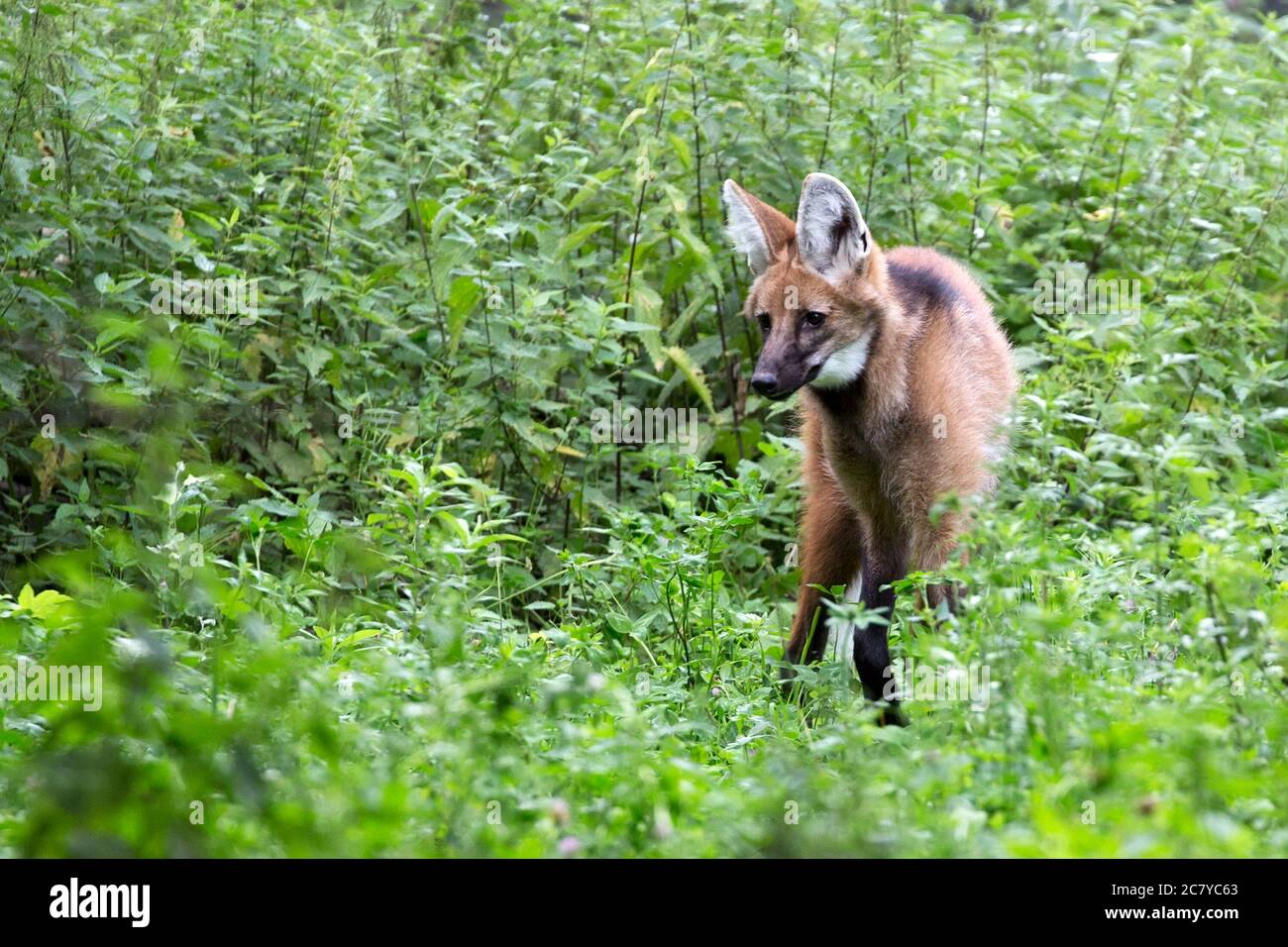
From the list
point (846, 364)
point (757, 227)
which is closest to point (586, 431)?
point (757, 227)

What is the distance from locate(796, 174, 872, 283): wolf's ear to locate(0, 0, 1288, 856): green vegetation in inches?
27.7

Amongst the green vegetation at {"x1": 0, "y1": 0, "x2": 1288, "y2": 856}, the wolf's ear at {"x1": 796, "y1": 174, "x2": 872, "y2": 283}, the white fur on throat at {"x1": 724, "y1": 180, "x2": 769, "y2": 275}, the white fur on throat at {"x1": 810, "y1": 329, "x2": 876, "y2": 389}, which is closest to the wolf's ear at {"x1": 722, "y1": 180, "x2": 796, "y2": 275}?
the white fur on throat at {"x1": 724, "y1": 180, "x2": 769, "y2": 275}

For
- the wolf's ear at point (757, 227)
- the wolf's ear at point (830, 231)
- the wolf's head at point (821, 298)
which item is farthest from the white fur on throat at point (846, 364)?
the wolf's ear at point (757, 227)

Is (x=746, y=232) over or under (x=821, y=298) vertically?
over

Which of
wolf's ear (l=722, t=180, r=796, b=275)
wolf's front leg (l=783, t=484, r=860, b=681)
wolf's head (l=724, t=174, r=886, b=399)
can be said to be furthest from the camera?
wolf's front leg (l=783, t=484, r=860, b=681)

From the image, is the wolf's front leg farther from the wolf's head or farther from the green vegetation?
the wolf's head

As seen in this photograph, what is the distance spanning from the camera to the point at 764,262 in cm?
446

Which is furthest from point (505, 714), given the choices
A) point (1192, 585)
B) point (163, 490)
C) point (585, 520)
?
point (585, 520)

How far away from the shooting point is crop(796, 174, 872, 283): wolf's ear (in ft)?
13.9

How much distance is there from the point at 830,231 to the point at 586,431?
4.41ft

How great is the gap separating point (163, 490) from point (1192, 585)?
2686 mm

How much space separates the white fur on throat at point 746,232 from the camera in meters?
4.45

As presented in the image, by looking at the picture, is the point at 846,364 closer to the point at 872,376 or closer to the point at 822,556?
the point at 872,376

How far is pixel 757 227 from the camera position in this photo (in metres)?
4.44
